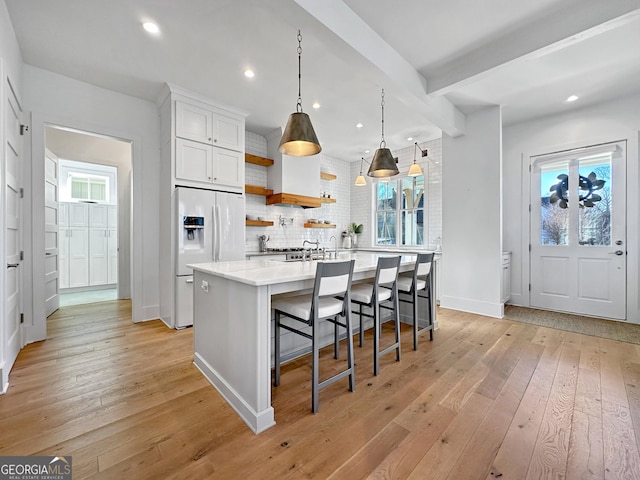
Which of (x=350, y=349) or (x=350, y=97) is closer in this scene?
(x=350, y=349)

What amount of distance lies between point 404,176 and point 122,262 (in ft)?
18.3

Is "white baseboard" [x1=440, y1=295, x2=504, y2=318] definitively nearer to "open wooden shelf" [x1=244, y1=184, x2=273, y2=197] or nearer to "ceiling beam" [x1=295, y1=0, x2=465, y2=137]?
"ceiling beam" [x1=295, y1=0, x2=465, y2=137]

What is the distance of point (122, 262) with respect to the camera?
16.7 ft

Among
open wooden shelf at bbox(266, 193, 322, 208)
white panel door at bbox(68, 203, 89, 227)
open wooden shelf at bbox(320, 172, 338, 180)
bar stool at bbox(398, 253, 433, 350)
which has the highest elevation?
open wooden shelf at bbox(320, 172, 338, 180)

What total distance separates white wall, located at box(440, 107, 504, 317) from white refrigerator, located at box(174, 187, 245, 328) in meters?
3.17

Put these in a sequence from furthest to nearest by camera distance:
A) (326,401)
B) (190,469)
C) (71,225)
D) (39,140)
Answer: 1. (71,225)
2. (39,140)
3. (326,401)
4. (190,469)

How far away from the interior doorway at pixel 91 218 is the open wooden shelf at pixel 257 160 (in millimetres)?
2001

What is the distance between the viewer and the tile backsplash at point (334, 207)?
5.09 meters

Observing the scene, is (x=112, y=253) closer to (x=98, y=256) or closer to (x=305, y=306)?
(x=98, y=256)

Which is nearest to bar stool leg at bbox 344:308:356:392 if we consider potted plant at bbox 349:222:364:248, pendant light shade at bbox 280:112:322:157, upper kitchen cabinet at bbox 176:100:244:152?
pendant light shade at bbox 280:112:322:157

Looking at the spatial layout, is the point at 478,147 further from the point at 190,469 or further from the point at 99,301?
the point at 99,301

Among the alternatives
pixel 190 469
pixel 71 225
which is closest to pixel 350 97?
pixel 190 469

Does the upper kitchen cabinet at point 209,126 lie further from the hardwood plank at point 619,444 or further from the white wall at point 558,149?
the hardwood plank at point 619,444

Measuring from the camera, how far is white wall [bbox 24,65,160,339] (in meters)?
3.06
